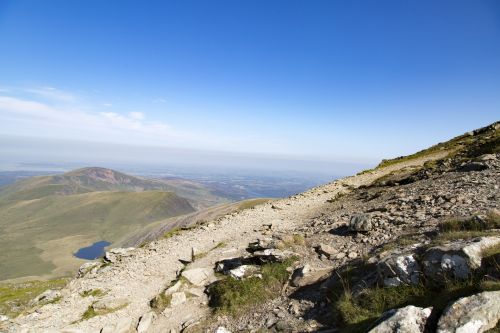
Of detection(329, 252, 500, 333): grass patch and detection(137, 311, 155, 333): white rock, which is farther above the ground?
detection(329, 252, 500, 333): grass patch

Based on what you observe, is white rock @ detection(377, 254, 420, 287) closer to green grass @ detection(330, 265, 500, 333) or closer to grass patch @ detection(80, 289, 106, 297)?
green grass @ detection(330, 265, 500, 333)

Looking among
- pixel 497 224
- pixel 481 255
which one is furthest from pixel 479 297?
pixel 497 224

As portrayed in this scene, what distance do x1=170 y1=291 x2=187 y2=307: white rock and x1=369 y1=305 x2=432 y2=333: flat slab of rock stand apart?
36.7 feet

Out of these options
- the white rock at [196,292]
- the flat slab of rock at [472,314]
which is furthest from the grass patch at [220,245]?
the flat slab of rock at [472,314]

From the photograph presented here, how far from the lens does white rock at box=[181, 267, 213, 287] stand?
17.7 metres

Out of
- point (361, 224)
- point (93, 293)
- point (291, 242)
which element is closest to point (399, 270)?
point (361, 224)

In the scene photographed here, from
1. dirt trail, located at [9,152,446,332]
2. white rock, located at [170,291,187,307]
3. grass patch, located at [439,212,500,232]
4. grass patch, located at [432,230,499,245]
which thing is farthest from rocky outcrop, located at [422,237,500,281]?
white rock, located at [170,291,187,307]

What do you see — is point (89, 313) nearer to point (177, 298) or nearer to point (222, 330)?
point (177, 298)

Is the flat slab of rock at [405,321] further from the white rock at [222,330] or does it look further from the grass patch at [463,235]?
the white rock at [222,330]

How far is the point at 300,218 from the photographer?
1123 inches

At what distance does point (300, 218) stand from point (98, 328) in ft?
59.0

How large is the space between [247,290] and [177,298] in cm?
413

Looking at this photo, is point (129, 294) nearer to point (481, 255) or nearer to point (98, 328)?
point (98, 328)

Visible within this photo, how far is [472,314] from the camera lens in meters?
6.80
